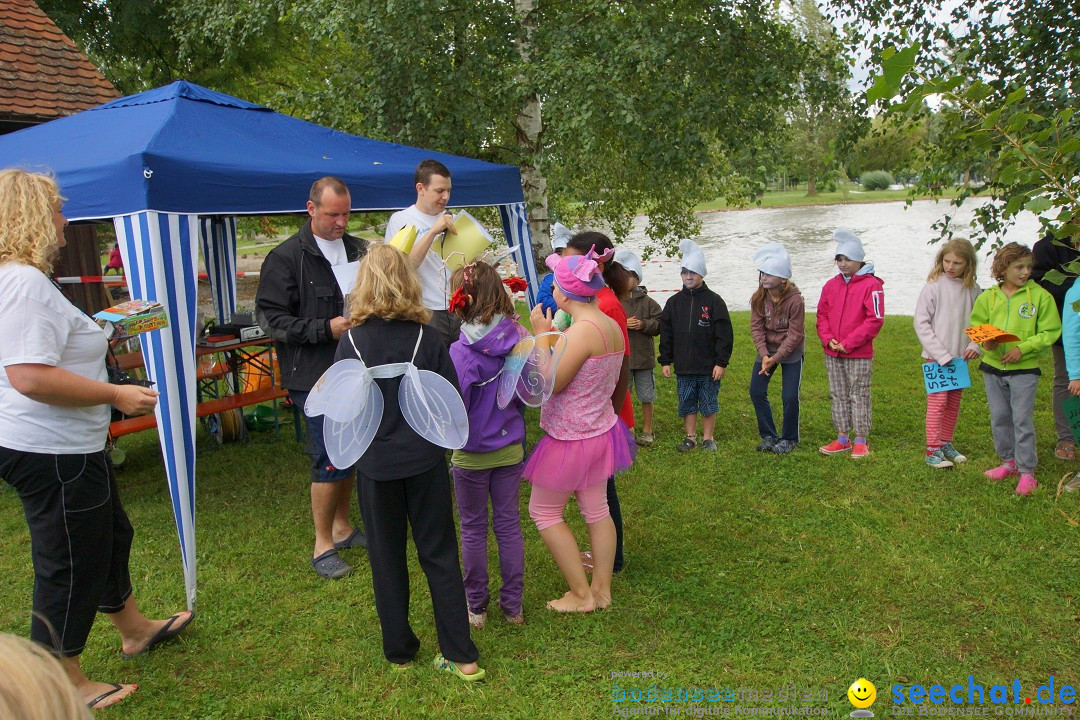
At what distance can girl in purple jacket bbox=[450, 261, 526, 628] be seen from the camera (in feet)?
10.5

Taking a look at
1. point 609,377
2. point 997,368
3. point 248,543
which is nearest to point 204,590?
point 248,543

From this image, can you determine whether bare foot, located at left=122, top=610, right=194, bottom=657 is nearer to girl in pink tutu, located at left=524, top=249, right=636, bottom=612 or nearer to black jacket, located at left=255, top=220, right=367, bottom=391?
black jacket, located at left=255, top=220, right=367, bottom=391

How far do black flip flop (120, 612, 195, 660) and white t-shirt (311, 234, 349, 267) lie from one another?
1803 mm

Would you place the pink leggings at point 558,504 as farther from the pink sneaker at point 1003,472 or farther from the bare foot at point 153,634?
the pink sneaker at point 1003,472

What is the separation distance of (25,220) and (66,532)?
40.9 inches

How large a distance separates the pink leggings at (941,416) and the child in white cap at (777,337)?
2.86ft

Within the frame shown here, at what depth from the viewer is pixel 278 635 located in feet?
11.8

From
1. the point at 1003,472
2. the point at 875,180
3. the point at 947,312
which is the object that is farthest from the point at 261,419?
the point at 875,180

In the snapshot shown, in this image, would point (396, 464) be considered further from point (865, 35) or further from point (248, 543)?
point (865, 35)

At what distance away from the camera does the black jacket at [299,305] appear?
3982 mm

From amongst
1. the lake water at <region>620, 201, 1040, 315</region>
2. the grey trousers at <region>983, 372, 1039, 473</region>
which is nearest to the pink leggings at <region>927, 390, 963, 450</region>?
the grey trousers at <region>983, 372, 1039, 473</region>

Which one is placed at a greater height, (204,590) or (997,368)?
(997,368)

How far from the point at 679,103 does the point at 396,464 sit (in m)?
5.90

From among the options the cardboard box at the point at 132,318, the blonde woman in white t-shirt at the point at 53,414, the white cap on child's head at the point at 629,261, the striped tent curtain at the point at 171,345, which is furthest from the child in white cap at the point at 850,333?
the blonde woman in white t-shirt at the point at 53,414
